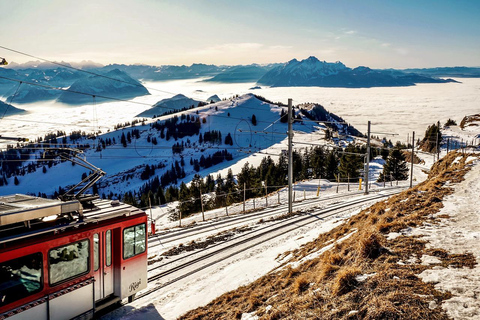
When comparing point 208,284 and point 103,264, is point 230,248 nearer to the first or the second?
point 208,284

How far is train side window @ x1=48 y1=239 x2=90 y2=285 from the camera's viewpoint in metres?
9.18

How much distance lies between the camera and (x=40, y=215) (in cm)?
891

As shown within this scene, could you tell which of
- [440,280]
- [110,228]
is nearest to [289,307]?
[440,280]

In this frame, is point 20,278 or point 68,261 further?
point 68,261

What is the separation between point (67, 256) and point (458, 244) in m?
11.9

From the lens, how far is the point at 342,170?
84.6 meters

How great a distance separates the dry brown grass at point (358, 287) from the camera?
6.13 metres

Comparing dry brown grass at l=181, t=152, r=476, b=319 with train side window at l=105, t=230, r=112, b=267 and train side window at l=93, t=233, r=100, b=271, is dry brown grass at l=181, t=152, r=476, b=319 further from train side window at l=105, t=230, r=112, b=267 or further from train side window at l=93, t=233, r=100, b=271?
train side window at l=93, t=233, r=100, b=271

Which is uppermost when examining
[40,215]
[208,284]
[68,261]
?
[40,215]

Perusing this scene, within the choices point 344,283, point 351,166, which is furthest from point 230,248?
point 351,166

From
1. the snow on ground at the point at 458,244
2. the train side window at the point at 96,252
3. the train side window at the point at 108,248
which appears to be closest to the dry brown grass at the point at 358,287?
the snow on ground at the point at 458,244

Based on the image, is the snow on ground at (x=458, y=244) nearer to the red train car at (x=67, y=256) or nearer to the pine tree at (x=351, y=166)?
the red train car at (x=67, y=256)

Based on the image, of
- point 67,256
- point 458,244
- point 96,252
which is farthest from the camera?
point 96,252

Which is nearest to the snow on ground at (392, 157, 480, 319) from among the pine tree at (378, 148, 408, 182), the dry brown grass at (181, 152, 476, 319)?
the dry brown grass at (181, 152, 476, 319)
